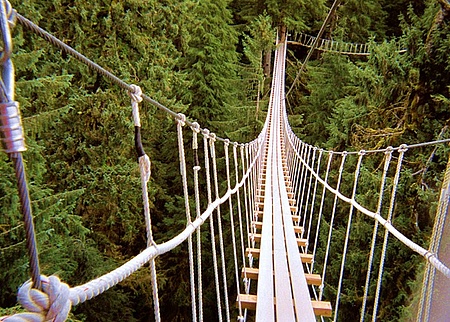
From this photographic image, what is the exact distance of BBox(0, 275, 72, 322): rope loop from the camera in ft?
1.56

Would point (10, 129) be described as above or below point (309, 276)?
above

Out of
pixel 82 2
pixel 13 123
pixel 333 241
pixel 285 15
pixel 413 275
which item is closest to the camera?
pixel 13 123

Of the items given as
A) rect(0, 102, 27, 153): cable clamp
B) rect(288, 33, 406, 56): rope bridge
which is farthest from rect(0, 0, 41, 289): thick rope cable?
rect(288, 33, 406, 56): rope bridge

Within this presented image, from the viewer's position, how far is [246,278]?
7.56 ft

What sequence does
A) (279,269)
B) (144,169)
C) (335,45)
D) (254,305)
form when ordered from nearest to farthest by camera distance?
(144,169) < (254,305) < (279,269) < (335,45)

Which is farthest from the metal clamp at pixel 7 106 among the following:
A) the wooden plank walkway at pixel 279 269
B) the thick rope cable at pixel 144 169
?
the wooden plank walkway at pixel 279 269

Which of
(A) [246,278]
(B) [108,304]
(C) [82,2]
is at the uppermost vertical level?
(C) [82,2]

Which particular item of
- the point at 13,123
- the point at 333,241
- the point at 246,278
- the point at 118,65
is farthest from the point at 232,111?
the point at 13,123

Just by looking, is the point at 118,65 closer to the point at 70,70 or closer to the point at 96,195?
the point at 70,70

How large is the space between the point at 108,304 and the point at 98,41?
3.20 meters

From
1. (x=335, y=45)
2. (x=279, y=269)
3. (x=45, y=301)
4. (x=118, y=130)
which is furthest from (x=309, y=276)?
(x=335, y=45)

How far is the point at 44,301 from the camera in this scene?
1.60 feet

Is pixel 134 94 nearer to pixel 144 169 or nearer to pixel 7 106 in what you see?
pixel 144 169

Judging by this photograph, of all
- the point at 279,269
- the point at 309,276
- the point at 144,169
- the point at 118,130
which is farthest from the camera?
the point at 118,130
